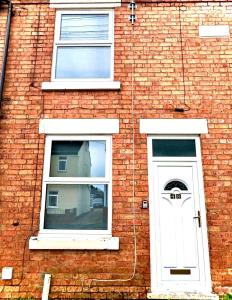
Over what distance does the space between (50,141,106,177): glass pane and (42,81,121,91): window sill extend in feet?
3.50

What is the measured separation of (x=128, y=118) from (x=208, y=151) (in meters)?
1.59

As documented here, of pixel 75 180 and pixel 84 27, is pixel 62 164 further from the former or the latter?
pixel 84 27

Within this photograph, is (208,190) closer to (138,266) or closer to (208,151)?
(208,151)

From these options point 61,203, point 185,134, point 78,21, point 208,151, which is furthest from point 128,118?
point 78,21

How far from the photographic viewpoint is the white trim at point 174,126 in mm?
6344

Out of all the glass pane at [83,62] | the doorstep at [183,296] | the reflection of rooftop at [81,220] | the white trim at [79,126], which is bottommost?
the doorstep at [183,296]

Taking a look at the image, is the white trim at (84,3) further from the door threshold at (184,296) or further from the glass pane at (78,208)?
the door threshold at (184,296)

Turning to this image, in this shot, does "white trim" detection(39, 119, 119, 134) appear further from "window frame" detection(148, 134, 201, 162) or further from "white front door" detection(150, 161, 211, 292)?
"white front door" detection(150, 161, 211, 292)

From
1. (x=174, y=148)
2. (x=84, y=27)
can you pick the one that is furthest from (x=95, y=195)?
(x=84, y=27)

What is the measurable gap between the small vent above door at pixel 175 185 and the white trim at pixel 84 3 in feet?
12.8

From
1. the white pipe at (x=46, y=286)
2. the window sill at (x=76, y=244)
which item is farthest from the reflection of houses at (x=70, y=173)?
the white pipe at (x=46, y=286)

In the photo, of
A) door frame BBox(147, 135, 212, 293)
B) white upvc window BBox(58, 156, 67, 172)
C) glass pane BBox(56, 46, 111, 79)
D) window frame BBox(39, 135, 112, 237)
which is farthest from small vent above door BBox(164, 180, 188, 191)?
glass pane BBox(56, 46, 111, 79)

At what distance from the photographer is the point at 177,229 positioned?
5953 mm

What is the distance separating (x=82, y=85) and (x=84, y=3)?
1.95 meters
